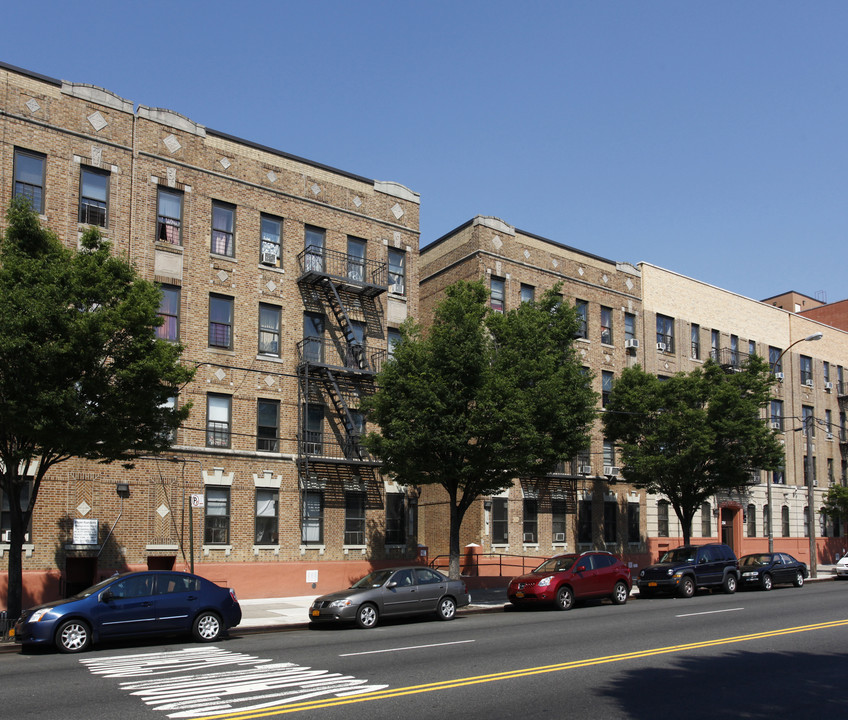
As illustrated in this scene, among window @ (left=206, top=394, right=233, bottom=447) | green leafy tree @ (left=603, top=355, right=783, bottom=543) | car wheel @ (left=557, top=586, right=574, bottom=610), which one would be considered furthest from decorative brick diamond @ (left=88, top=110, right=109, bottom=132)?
green leafy tree @ (left=603, top=355, right=783, bottom=543)

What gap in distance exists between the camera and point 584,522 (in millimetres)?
35625

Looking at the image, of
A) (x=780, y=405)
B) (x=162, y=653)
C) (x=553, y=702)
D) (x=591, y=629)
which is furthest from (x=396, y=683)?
(x=780, y=405)

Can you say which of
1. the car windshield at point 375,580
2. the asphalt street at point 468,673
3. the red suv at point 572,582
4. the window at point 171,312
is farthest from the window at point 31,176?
the red suv at point 572,582

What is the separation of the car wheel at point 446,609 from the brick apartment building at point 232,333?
7544 mm

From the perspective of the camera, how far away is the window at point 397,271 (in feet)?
102

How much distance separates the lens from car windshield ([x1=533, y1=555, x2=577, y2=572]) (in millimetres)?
22844

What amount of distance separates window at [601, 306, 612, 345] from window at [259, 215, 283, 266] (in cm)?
1674

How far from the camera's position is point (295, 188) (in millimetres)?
28812

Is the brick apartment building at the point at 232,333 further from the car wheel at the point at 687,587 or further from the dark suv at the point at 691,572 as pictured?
the car wheel at the point at 687,587

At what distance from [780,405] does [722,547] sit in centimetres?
2293

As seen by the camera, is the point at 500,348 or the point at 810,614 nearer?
the point at 810,614

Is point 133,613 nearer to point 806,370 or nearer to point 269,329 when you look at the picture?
point 269,329

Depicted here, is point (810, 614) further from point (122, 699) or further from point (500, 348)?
point (122, 699)

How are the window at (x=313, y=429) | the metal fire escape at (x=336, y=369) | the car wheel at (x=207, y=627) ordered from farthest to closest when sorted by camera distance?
the metal fire escape at (x=336, y=369)
the window at (x=313, y=429)
the car wheel at (x=207, y=627)
